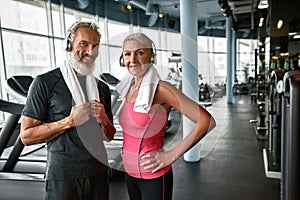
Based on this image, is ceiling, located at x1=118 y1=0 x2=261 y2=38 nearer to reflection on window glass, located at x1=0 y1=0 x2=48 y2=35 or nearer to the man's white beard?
reflection on window glass, located at x1=0 y1=0 x2=48 y2=35

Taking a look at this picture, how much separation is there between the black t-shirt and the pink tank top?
0.17m

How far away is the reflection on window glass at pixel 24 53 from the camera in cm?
576

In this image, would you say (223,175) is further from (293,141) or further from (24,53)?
(24,53)

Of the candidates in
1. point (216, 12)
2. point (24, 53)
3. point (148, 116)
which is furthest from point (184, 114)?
point (216, 12)

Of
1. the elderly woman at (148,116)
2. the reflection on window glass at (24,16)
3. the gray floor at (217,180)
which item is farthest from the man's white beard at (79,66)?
the reflection on window glass at (24,16)

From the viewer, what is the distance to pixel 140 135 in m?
1.21

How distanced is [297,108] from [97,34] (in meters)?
1.04

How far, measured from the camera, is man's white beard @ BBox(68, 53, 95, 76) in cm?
125

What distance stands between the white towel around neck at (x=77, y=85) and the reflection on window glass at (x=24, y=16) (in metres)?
5.37

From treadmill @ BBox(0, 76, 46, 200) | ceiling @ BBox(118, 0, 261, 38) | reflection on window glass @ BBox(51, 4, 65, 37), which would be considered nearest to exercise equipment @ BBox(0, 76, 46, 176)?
treadmill @ BBox(0, 76, 46, 200)

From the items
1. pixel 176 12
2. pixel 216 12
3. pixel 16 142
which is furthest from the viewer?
pixel 216 12

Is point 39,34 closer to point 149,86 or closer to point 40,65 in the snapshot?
point 40,65

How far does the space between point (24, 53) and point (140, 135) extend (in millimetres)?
5810

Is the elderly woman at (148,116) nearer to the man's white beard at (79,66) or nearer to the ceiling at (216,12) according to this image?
the man's white beard at (79,66)
